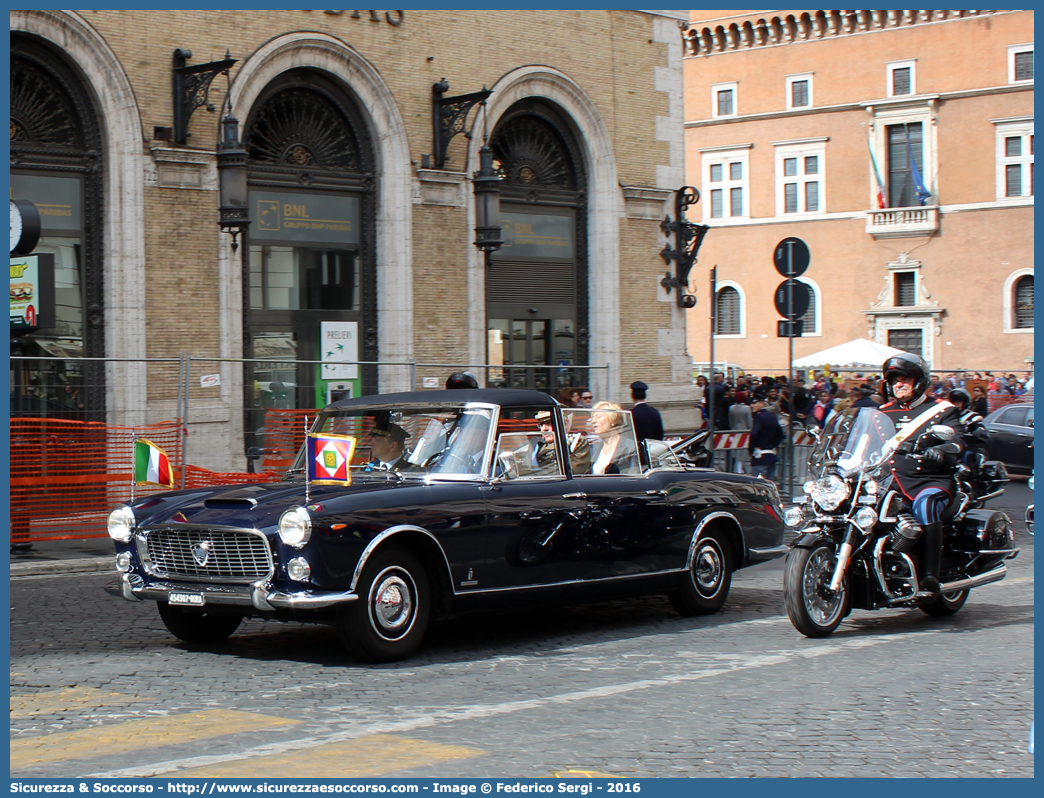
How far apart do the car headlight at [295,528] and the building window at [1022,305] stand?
148 ft

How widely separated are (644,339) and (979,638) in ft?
48.7

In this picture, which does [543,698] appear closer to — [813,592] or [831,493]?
[813,592]

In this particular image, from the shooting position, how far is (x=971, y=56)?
48.5 meters

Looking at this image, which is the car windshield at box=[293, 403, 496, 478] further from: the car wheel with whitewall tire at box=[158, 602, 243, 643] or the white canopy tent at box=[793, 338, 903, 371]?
the white canopy tent at box=[793, 338, 903, 371]

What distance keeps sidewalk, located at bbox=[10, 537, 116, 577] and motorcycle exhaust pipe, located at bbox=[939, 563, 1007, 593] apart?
731cm

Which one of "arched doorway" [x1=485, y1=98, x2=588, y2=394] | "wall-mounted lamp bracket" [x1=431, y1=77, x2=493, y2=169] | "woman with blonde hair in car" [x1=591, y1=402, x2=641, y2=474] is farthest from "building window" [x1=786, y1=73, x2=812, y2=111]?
"woman with blonde hair in car" [x1=591, y1=402, x2=641, y2=474]

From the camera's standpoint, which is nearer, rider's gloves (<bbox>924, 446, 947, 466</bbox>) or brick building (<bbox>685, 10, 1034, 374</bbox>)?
rider's gloves (<bbox>924, 446, 947, 466</bbox>)

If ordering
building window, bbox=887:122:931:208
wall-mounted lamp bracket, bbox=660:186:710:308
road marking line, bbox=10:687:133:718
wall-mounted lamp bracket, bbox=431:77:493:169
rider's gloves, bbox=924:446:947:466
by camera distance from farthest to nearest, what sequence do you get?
building window, bbox=887:122:931:208 < wall-mounted lamp bracket, bbox=660:186:710:308 < wall-mounted lamp bracket, bbox=431:77:493:169 < rider's gloves, bbox=924:446:947:466 < road marking line, bbox=10:687:133:718

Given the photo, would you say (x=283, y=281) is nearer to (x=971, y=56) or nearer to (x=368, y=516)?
(x=368, y=516)

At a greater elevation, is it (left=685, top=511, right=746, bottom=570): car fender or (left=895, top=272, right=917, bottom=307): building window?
(left=895, top=272, right=917, bottom=307): building window

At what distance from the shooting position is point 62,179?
16.4 metres

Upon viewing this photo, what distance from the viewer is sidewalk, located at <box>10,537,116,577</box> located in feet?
39.1

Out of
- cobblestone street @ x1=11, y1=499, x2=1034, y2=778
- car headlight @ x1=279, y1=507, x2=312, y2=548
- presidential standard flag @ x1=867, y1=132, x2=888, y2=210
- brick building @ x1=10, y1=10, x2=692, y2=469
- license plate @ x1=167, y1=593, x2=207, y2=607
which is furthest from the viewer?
presidential standard flag @ x1=867, y1=132, x2=888, y2=210

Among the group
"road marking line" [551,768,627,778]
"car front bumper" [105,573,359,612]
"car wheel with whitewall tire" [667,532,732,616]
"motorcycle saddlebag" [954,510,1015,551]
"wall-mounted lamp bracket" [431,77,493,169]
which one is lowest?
"road marking line" [551,768,627,778]
